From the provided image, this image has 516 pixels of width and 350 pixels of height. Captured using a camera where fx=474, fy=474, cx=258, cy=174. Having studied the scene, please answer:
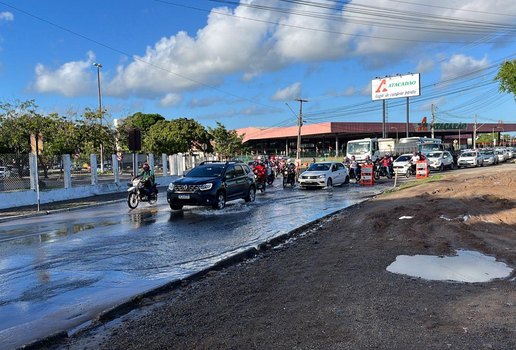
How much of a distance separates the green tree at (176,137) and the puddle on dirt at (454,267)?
57620 millimetres

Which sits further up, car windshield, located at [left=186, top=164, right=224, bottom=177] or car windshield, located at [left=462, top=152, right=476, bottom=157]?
car windshield, located at [left=462, top=152, right=476, bottom=157]

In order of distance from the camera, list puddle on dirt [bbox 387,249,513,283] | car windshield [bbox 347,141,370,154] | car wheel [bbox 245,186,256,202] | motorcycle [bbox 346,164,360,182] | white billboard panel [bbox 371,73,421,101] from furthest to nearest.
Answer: white billboard panel [bbox 371,73,421,101] < car windshield [bbox 347,141,370,154] < motorcycle [bbox 346,164,360,182] < car wheel [bbox 245,186,256,202] < puddle on dirt [bbox 387,249,513,283]

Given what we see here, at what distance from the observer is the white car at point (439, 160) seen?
39.7m

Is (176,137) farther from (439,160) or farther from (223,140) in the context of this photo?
(439,160)

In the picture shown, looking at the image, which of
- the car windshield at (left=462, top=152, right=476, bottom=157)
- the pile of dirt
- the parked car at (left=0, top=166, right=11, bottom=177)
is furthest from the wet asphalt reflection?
the car windshield at (left=462, top=152, right=476, bottom=157)

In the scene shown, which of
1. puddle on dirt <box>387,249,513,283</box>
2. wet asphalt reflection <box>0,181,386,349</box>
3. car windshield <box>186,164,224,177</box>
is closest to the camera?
wet asphalt reflection <box>0,181,386,349</box>

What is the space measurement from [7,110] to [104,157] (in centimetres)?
667

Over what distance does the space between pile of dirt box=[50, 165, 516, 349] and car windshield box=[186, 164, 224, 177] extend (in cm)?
750

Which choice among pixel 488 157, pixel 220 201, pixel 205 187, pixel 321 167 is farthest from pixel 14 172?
pixel 488 157

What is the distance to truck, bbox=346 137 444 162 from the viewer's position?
124ft

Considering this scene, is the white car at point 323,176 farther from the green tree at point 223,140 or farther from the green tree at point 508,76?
the green tree at point 223,140

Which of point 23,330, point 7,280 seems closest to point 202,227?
point 7,280

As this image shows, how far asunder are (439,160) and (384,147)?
463cm

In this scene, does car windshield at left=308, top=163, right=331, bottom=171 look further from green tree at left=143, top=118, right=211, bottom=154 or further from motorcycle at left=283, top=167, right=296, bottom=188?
green tree at left=143, top=118, right=211, bottom=154
